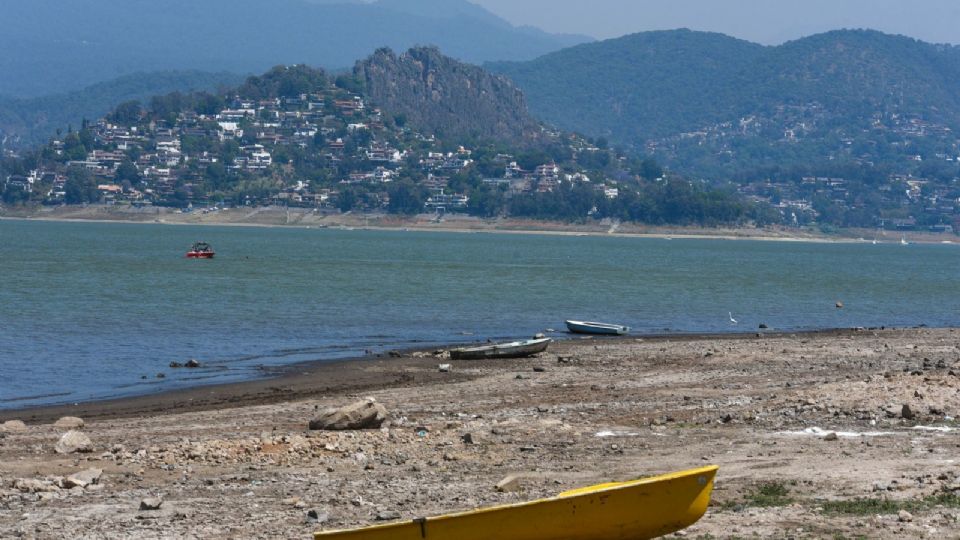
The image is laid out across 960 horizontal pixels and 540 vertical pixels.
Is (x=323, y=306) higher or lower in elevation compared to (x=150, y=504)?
lower

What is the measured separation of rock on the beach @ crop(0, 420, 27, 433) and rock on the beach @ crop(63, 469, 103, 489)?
18.9 ft

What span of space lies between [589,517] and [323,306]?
4563 centimetres

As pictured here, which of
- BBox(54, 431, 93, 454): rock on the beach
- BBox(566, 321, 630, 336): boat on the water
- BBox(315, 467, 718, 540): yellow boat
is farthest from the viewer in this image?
BBox(566, 321, 630, 336): boat on the water

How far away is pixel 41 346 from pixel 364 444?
76.9 feet

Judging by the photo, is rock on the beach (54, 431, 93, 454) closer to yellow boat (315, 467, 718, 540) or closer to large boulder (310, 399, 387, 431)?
large boulder (310, 399, 387, 431)

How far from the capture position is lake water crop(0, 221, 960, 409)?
36.4 metres

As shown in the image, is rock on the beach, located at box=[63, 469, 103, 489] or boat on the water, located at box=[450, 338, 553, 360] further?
boat on the water, located at box=[450, 338, 553, 360]

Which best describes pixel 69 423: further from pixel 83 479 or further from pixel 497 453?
pixel 497 453

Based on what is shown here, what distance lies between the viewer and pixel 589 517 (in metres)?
12.5

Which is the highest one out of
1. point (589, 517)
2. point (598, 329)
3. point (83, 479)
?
point (589, 517)

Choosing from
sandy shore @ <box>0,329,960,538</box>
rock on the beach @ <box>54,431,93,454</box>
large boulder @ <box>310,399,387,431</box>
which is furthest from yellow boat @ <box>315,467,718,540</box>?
large boulder @ <box>310,399,387,431</box>

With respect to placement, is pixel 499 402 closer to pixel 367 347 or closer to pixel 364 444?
pixel 364 444

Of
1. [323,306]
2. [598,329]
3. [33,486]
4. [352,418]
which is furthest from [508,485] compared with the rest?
[323,306]

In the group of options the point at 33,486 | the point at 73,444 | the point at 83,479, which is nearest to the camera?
the point at 33,486
